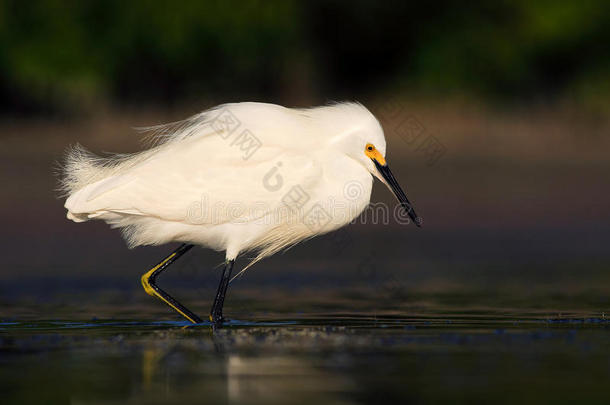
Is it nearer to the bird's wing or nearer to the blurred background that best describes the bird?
the bird's wing

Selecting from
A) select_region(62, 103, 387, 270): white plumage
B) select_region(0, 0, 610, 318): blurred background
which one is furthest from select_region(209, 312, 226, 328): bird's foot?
select_region(0, 0, 610, 318): blurred background

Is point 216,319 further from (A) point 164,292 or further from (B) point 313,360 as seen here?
(B) point 313,360

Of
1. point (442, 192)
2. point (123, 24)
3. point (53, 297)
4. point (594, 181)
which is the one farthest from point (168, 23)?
point (53, 297)

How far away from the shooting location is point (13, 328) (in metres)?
8.24

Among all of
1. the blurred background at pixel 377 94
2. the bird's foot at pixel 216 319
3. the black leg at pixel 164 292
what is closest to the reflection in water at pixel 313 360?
the bird's foot at pixel 216 319

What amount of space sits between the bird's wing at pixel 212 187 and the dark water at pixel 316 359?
811 millimetres

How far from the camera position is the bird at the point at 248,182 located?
28.3 feet

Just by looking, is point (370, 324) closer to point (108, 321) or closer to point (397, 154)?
point (108, 321)

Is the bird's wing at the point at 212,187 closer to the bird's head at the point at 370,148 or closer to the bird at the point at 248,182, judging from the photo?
the bird at the point at 248,182

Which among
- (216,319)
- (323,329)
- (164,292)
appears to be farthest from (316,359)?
(164,292)

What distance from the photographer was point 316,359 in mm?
6934

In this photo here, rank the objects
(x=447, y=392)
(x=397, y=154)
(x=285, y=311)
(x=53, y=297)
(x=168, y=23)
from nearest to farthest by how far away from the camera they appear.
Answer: (x=447, y=392)
(x=285, y=311)
(x=53, y=297)
(x=397, y=154)
(x=168, y=23)

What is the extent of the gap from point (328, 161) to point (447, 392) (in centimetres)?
311

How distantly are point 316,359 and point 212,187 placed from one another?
2.12 meters
